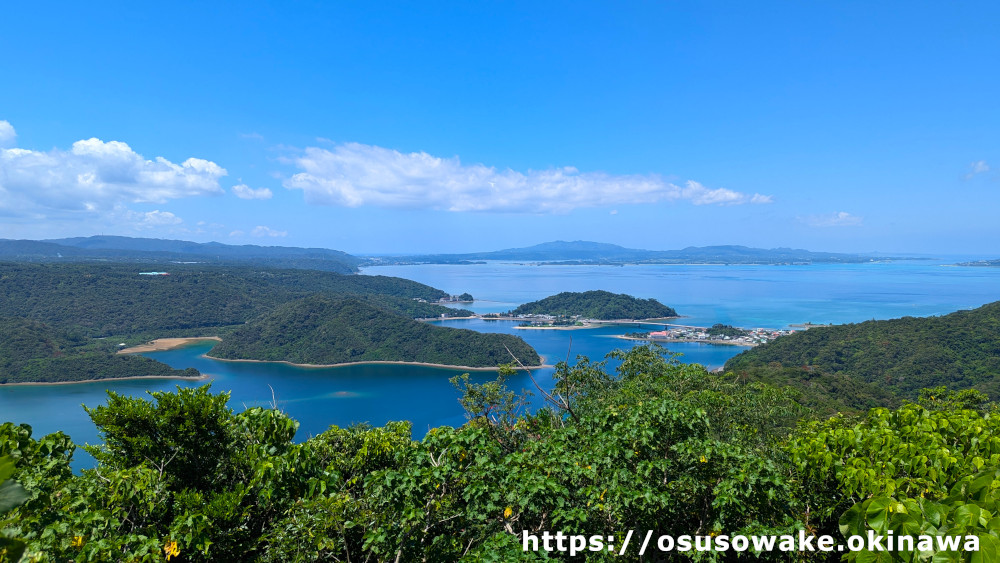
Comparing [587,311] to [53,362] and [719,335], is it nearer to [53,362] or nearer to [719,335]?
[719,335]

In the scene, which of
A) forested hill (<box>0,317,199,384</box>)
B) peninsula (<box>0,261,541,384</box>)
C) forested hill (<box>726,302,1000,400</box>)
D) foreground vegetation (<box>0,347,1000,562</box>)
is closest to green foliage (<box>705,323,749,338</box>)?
forested hill (<box>726,302,1000,400</box>)

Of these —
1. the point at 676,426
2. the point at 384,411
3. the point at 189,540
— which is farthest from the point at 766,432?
the point at 384,411

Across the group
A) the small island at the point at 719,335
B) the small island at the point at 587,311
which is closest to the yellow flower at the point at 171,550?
the small island at the point at 719,335

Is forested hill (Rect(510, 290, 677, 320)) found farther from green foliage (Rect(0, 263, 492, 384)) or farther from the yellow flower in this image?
the yellow flower

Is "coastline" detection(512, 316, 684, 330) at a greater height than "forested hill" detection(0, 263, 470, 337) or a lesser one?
lesser

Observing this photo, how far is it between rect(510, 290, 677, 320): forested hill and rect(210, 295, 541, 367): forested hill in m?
22.0

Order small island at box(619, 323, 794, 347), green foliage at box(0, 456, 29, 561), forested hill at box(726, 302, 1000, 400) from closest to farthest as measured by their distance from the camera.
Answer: green foliage at box(0, 456, 29, 561) → forested hill at box(726, 302, 1000, 400) → small island at box(619, 323, 794, 347)

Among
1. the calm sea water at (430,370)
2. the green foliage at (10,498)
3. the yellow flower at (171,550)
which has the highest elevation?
the green foliage at (10,498)

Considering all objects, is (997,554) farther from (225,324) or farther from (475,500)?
(225,324)

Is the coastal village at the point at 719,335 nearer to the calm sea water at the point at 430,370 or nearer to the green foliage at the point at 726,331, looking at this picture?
the green foliage at the point at 726,331

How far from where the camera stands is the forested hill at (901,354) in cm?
3030

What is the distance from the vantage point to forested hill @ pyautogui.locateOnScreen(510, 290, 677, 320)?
6931 cm

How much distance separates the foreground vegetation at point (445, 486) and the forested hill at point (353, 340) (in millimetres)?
41152

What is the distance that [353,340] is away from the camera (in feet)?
174
